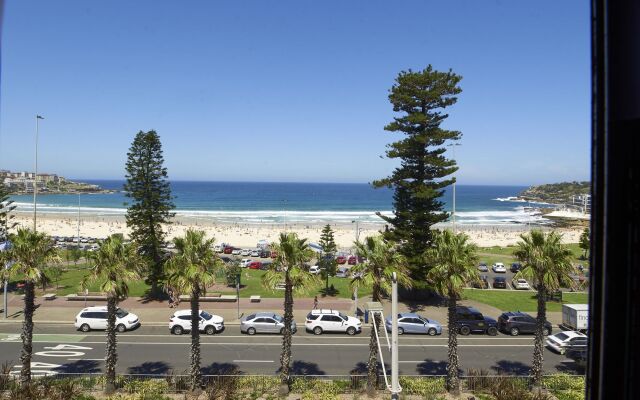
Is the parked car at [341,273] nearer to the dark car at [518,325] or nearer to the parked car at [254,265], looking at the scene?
the parked car at [254,265]

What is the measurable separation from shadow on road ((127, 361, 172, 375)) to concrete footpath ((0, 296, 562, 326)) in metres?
6.30

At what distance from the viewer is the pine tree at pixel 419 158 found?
2920 centimetres

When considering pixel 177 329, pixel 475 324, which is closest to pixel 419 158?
pixel 475 324

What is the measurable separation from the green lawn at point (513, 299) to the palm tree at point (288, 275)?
1923cm

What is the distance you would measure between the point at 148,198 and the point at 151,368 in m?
16.3

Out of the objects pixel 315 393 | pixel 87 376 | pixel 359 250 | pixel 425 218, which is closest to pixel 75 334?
pixel 87 376

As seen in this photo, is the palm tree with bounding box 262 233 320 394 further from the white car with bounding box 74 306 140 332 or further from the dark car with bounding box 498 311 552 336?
the dark car with bounding box 498 311 552 336

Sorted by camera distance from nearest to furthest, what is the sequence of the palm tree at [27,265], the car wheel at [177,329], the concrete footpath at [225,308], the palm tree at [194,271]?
the palm tree at [194,271], the palm tree at [27,265], the car wheel at [177,329], the concrete footpath at [225,308]

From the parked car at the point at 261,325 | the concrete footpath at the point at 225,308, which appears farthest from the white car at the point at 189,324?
the concrete footpath at the point at 225,308

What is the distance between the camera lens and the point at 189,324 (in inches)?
926

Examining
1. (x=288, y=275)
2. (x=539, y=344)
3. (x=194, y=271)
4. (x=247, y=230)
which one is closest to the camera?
(x=194, y=271)

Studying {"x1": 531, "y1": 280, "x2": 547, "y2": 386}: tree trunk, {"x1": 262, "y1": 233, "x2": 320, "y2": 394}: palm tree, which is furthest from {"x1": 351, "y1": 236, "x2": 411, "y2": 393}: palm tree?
{"x1": 531, "y1": 280, "x2": 547, "y2": 386}: tree trunk

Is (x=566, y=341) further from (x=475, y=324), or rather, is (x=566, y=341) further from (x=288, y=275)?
(x=288, y=275)

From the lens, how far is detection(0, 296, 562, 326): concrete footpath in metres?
26.1
